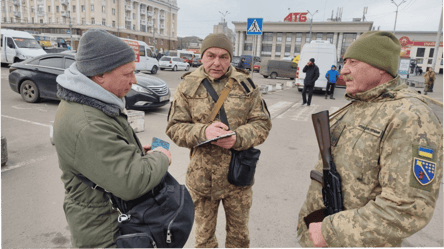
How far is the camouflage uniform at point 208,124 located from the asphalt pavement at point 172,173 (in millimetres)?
534

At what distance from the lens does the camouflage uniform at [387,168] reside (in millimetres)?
1067

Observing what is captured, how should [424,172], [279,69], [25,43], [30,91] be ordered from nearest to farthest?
[424,172] → [30,91] → [25,43] → [279,69]

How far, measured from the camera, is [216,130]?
182cm

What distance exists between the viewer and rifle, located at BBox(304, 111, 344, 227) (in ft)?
4.43

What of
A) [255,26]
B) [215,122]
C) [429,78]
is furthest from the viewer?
[429,78]

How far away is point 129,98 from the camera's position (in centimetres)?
701

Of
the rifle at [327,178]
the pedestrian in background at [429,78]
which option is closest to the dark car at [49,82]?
the rifle at [327,178]

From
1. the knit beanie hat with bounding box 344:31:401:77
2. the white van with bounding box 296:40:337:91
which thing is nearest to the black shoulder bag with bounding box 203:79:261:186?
the knit beanie hat with bounding box 344:31:401:77

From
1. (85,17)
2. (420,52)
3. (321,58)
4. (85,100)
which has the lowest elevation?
(85,100)

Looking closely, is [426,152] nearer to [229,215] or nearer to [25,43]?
[229,215]

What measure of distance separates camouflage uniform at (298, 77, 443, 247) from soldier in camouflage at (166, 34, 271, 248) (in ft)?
2.72

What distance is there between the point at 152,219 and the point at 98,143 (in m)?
0.45

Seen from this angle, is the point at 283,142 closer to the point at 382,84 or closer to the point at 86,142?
the point at 382,84

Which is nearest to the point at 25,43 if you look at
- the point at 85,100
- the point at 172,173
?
the point at 172,173
